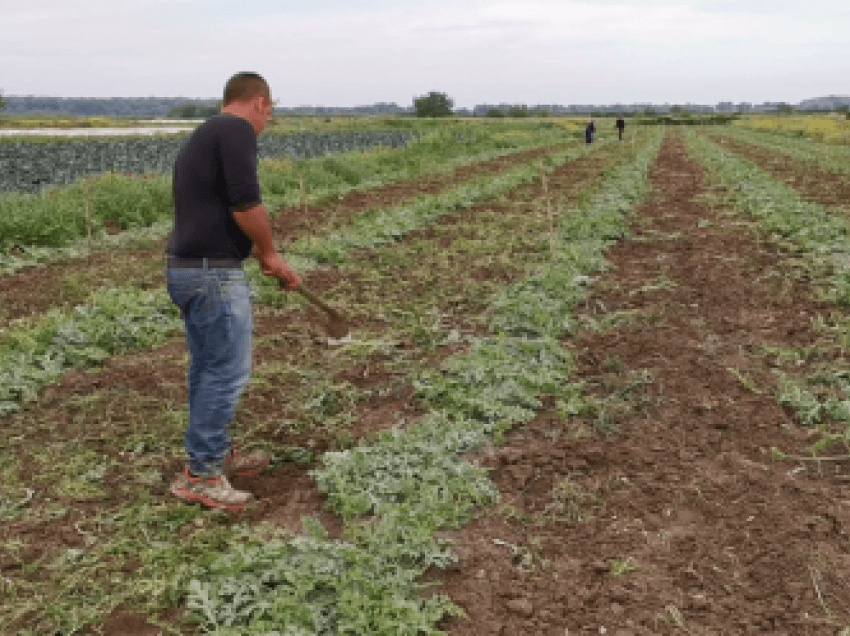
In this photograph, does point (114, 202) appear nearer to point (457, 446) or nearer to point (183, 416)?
point (183, 416)

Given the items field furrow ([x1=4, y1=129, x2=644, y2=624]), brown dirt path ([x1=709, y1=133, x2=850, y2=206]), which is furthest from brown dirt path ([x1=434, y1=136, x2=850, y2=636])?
brown dirt path ([x1=709, y1=133, x2=850, y2=206])

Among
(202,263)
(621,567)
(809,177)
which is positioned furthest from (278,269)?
(809,177)

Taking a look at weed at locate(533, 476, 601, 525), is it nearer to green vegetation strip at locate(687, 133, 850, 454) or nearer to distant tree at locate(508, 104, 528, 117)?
green vegetation strip at locate(687, 133, 850, 454)

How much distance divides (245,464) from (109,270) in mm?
5959

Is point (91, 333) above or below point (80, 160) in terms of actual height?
below

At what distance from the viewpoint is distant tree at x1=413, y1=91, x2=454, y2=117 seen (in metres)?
106

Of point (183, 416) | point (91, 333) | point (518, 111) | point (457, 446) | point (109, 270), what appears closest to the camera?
point (457, 446)

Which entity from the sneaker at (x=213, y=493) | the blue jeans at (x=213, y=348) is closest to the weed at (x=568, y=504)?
the sneaker at (x=213, y=493)

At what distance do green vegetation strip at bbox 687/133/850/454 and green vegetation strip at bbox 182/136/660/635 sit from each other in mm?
1783

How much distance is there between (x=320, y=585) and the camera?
3119 millimetres

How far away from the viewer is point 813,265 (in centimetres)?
867

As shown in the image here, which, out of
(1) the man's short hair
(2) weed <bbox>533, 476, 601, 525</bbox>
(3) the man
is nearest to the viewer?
(3) the man

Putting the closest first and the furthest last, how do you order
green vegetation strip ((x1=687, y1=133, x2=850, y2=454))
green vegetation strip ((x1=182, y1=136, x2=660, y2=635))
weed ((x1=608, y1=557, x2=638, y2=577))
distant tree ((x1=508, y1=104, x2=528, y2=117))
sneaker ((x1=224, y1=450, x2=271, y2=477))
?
green vegetation strip ((x1=182, y1=136, x2=660, y2=635)) → weed ((x1=608, y1=557, x2=638, y2=577)) → sneaker ((x1=224, y1=450, x2=271, y2=477)) → green vegetation strip ((x1=687, y1=133, x2=850, y2=454)) → distant tree ((x1=508, y1=104, x2=528, y2=117))

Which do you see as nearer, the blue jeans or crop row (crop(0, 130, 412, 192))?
the blue jeans
